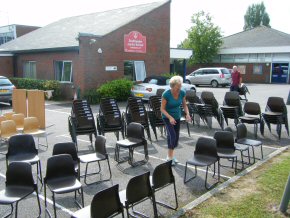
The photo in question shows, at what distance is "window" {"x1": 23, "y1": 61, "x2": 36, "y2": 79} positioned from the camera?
2119 centimetres

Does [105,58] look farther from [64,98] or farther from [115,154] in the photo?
[115,154]

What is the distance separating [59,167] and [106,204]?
1.41 m

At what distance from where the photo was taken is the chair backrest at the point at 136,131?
6578 millimetres

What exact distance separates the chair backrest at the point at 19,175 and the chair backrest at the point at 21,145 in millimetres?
1319

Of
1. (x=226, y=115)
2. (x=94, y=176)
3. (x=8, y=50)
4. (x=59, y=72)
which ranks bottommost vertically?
(x=94, y=176)

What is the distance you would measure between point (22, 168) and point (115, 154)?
285 cm

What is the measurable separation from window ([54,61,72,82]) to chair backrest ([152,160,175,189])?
14894 millimetres

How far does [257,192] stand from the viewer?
5.07 metres

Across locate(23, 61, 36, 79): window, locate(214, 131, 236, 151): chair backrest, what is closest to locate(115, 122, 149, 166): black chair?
locate(214, 131, 236, 151): chair backrest

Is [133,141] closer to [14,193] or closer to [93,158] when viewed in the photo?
[93,158]

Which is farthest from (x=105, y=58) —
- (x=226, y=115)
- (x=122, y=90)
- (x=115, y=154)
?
(x=115, y=154)

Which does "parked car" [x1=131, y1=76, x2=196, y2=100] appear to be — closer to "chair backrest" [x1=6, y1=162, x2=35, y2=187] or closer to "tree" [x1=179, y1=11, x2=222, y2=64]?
"chair backrest" [x1=6, y1=162, x2=35, y2=187]

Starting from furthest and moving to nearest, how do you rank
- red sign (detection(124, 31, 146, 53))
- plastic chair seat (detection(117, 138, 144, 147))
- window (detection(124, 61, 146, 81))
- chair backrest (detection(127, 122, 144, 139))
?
window (detection(124, 61, 146, 81))
red sign (detection(124, 31, 146, 53))
chair backrest (detection(127, 122, 144, 139))
plastic chair seat (detection(117, 138, 144, 147))

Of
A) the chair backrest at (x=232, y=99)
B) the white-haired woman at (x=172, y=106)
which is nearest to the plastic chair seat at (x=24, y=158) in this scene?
the white-haired woman at (x=172, y=106)
